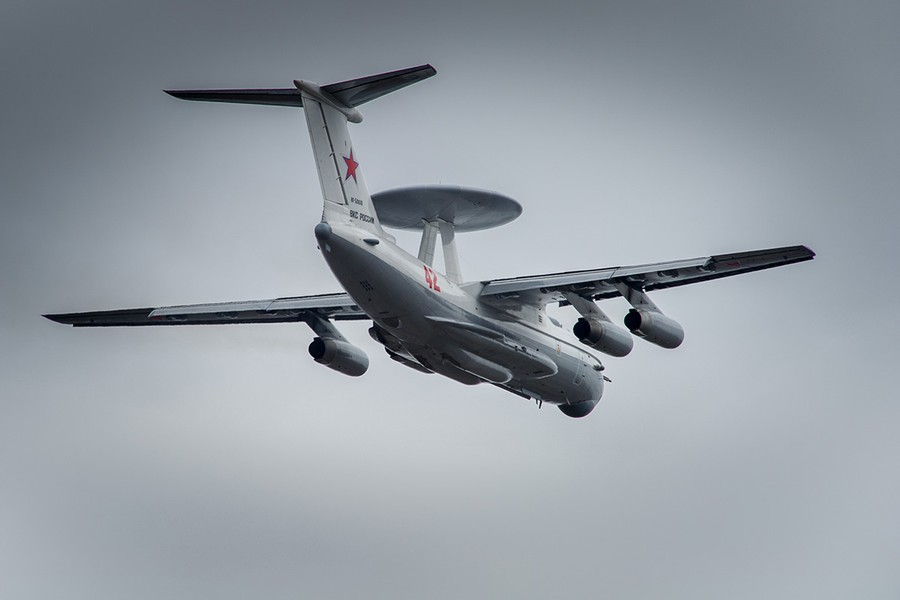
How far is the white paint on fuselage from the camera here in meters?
18.8

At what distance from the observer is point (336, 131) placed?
1938cm

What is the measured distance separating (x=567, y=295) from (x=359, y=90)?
5.12 m

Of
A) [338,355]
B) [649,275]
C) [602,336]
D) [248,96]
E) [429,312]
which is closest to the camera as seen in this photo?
[248,96]

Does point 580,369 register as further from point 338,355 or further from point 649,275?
point 338,355

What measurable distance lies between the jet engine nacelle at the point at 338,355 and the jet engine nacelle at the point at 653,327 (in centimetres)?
530

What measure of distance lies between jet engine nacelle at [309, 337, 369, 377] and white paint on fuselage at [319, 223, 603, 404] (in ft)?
6.62

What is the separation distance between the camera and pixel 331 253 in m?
18.5

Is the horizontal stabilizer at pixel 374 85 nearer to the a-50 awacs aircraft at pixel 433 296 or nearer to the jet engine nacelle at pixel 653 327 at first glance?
the a-50 awacs aircraft at pixel 433 296

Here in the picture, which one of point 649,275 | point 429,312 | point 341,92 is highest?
point 341,92

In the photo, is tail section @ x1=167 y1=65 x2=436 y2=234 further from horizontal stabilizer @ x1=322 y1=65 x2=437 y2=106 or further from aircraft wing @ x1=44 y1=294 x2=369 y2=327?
aircraft wing @ x1=44 y1=294 x2=369 y2=327

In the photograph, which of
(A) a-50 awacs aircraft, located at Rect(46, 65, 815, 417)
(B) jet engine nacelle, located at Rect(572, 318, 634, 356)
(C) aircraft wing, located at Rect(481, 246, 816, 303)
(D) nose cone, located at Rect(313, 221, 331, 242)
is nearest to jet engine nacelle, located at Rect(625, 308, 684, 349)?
(A) a-50 awacs aircraft, located at Rect(46, 65, 815, 417)

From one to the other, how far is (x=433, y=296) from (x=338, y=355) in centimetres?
348

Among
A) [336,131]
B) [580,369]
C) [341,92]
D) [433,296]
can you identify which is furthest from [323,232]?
[580,369]

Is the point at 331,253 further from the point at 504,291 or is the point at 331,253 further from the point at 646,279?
the point at 646,279
